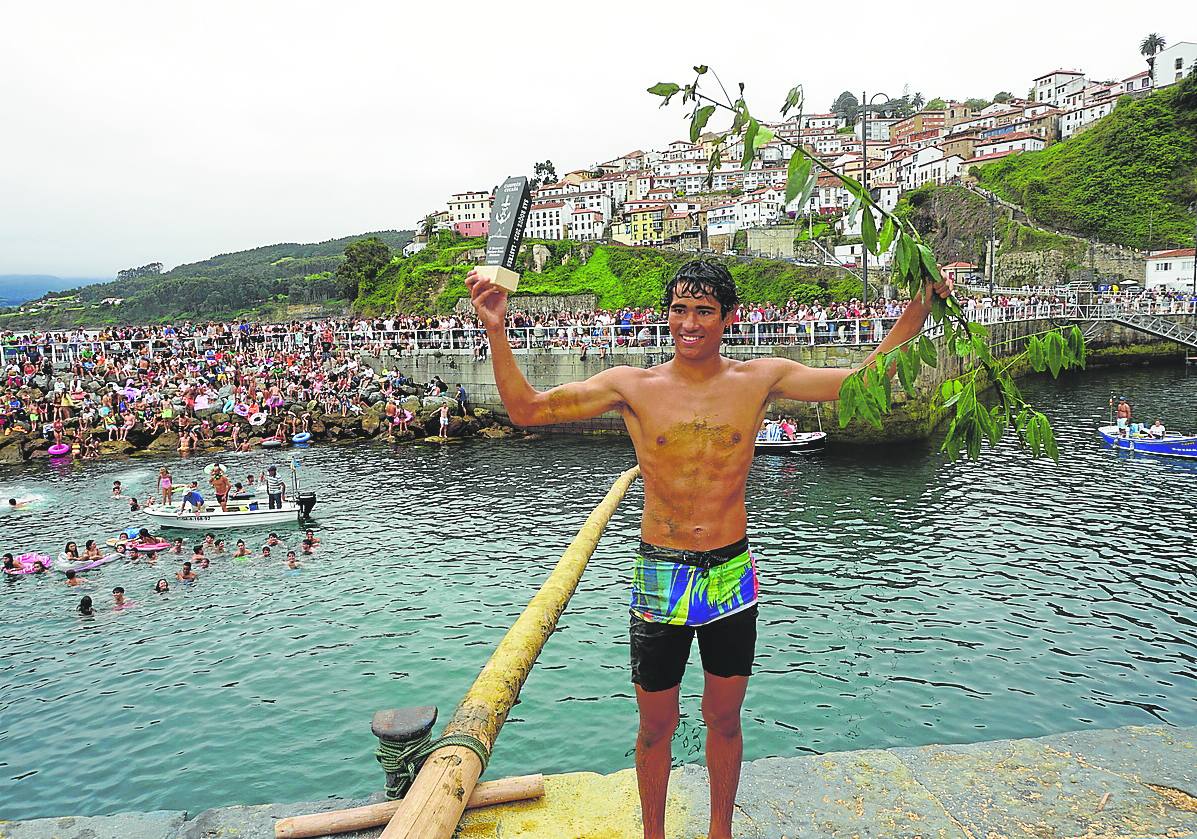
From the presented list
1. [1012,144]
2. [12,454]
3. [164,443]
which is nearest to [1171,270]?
[1012,144]

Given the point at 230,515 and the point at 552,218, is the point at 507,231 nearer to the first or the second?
the point at 230,515

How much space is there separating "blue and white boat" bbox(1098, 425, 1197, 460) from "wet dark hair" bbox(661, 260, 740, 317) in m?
26.5

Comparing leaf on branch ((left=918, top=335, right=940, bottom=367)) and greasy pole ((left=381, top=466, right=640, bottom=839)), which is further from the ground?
leaf on branch ((left=918, top=335, right=940, bottom=367))

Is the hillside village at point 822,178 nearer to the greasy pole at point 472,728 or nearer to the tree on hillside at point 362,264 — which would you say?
the tree on hillside at point 362,264

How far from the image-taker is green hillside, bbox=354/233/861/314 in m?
83.1

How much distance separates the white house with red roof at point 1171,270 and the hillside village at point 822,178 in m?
32.5

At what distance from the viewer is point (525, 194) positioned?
11.5 feet

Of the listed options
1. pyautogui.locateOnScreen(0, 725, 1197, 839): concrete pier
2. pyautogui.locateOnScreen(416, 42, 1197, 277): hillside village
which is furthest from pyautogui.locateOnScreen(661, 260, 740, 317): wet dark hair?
pyautogui.locateOnScreen(416, 42, 1197, 277): hillside village

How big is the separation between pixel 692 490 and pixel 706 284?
1.02 meters

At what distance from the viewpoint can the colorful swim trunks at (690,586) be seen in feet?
12.1

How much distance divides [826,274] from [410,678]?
256 feet

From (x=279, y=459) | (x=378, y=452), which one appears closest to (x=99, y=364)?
(x=279, y=459)

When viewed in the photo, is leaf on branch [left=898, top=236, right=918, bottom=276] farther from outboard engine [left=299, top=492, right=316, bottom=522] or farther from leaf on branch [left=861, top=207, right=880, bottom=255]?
outboard engine [left=299, top=492, right=316, bottom=522]

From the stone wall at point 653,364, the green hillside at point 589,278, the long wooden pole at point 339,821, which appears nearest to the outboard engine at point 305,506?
the stone wall at point 653,364
